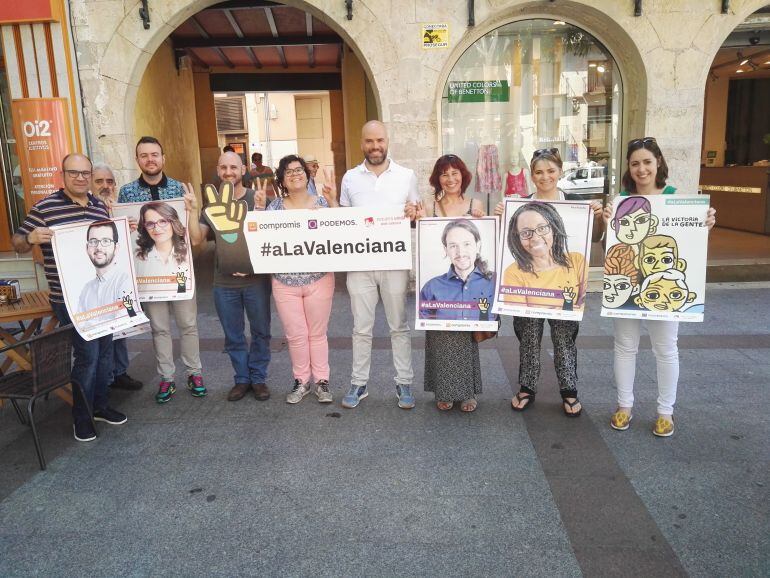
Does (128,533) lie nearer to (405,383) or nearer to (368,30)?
(405,383)

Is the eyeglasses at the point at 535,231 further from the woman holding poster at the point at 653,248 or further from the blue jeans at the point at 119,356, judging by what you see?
the blue jeans at the point at 119,356

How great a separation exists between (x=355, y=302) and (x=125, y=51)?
16.8ft

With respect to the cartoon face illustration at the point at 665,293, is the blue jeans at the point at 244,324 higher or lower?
lower

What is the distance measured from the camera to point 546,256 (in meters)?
3.89

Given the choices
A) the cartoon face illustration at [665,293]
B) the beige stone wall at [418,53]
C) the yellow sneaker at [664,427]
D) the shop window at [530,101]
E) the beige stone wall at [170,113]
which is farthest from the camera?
the beige stone wall at [170,113]

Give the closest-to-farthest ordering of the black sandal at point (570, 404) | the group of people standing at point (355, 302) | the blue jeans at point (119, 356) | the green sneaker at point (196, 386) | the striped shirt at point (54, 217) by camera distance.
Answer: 1. the group of people standing at point (355, 302)
2. the striped shirt at point (54, 217)
3. the black sandal at point (570, 404)
4. the green sneaker at point (196, 386)
5. the blue jeans at point (119, 356)

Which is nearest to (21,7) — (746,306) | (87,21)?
(87,21)

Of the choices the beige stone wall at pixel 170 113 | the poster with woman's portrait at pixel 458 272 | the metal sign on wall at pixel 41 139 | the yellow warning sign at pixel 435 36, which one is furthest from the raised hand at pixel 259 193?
the beige stone wall at pixel 170 113

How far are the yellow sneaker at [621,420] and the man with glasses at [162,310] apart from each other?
3.11m

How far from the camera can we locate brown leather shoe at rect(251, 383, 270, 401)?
460 cm

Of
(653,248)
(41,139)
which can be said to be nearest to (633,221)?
(653,248)

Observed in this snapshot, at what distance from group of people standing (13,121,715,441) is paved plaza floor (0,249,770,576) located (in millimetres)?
200

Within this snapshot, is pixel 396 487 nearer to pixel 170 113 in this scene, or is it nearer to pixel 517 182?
pixel 517 182

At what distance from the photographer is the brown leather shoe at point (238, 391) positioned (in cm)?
460
